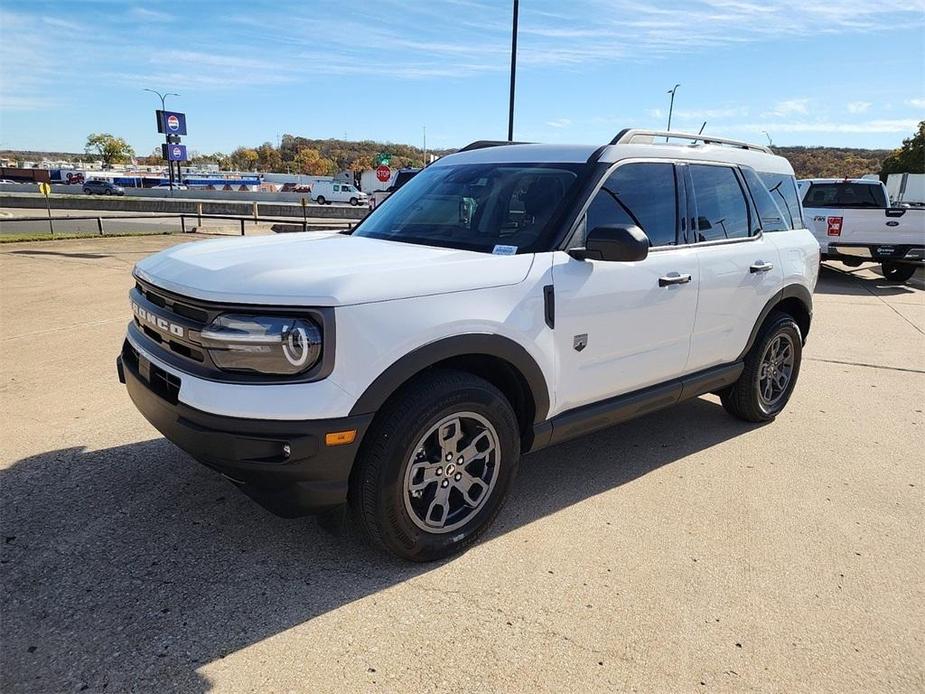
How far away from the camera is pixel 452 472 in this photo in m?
2.94

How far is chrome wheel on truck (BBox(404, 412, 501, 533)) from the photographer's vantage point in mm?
2826

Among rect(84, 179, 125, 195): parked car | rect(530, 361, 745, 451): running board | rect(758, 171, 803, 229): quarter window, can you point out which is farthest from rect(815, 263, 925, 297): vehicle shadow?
rect(84, 179, 125, 195): parked car

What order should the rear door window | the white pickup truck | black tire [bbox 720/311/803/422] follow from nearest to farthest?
black tire [bbox 720/311/803/422] → the white pickup truck → the rear door window

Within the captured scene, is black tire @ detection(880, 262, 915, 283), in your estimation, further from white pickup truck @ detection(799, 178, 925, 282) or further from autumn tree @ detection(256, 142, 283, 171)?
autumn tree @ detection(256, 142, 283, 171)

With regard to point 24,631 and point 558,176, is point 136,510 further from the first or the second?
point 558,176

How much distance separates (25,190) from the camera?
6450 cm

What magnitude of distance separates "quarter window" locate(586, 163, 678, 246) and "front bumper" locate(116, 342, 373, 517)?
1.68 meters

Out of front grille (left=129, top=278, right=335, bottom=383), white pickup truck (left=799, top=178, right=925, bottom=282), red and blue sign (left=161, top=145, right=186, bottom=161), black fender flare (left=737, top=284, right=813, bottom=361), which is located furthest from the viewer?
red and blue sign (left=161, top=145, right=186, bottom=161)

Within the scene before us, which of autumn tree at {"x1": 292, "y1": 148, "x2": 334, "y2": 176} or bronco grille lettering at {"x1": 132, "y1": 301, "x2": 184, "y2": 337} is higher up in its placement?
autumn tree at {"x1": 292, "y1": 148, "x2": 334, "y2": 176}

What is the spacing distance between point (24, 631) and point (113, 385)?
302 cm

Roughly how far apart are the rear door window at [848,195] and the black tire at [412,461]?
12945 millimetres

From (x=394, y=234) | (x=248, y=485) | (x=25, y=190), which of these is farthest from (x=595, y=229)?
(x=25, y=190)

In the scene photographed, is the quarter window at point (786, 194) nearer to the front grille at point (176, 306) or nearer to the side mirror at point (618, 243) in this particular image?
the side mirror at point (618, 243)

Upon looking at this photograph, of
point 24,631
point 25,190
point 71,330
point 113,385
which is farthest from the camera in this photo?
point 25,190
